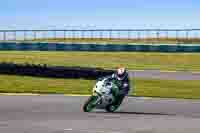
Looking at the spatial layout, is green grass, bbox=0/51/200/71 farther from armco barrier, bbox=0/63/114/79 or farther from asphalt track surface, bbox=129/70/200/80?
armco barrier, bbox=0/63/114/79

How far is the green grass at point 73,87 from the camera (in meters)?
21.8

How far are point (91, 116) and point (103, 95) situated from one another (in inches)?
32.0

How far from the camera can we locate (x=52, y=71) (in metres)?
26.0

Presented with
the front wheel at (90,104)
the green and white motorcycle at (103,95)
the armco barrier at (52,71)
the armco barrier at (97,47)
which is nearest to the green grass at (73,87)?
the armco barrier at (52,71)

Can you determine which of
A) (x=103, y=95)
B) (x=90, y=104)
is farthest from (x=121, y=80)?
(x=90, y=104)

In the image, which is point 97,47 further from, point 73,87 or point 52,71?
point 73,87

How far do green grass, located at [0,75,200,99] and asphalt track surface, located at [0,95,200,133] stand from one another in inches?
88.4

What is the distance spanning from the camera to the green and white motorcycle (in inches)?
604

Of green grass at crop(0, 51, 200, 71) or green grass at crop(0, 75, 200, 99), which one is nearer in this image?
green grass at crop(0, 75, 200, 99)

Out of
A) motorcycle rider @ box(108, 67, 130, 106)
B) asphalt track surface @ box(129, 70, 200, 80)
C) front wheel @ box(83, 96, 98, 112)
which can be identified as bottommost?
asphalt track surface @ box(129, 70, 200, 80)

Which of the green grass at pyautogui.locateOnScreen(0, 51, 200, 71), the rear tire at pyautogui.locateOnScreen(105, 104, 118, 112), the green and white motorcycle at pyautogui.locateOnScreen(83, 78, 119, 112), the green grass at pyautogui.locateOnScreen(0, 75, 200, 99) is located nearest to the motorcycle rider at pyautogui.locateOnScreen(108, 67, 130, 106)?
the green and white motorcycle at pyautogui.locateOnScreen(83, 78, 119, 112)

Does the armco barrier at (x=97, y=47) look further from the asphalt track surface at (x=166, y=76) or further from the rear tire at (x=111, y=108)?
the rear tire at (x=111, y=108)

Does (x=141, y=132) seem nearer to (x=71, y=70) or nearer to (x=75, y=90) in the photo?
(x=75, y=90)

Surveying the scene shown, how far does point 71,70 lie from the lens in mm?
25891
